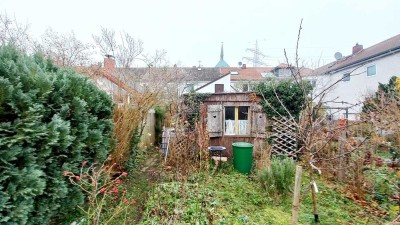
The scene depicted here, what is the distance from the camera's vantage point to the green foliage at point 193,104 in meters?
8.73

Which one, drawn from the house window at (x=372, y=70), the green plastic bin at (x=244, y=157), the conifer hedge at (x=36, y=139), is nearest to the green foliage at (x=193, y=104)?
the green plastic bin at (x=244, y=157)

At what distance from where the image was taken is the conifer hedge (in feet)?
6.23

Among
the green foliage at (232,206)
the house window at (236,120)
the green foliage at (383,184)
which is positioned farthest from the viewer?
the house window at (236,120)

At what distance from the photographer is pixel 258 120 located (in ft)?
27.3

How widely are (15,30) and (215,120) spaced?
10.0 m

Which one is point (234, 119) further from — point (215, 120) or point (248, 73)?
point (248, 73)

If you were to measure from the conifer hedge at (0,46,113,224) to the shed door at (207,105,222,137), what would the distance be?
18.6ft

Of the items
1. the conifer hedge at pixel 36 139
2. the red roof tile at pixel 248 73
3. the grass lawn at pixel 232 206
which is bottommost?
the grass lawn at pixel 232 206

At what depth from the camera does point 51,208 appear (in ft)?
7.79

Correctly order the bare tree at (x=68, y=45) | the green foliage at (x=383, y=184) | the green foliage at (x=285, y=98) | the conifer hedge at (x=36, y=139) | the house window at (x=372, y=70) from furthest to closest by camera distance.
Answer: the house window at (x=372, y=70) < the bare tree at (x=68, y=45) < the green foliage at (x=285, y=98) < the green foliage at (x=383, y=184) < the conifer hedge at (x=36, y=139)

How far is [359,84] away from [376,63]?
2.25 m

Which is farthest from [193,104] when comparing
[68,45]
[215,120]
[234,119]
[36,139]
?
[68,45]

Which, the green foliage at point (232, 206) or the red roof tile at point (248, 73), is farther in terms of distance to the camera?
the red roof tile at point (248, 73)

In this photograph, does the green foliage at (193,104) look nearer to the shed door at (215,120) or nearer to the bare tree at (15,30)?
the shed door at (215,120)
